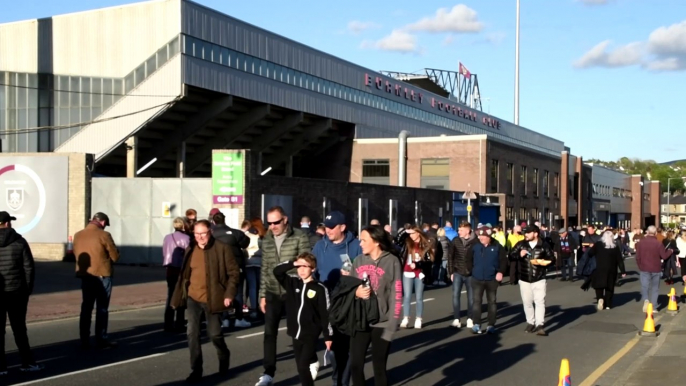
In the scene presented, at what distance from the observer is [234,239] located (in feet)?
42.3

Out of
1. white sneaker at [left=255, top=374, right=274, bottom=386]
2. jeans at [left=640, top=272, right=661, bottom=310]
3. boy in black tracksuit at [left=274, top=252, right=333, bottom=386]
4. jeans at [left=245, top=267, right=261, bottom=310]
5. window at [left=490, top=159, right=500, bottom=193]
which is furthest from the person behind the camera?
window at [left=490, top=159, right=500, bottom=193]

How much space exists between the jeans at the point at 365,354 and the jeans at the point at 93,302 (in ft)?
17.9

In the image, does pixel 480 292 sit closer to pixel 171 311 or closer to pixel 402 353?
pixel 402 353

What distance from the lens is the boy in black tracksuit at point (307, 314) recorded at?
27.0ft

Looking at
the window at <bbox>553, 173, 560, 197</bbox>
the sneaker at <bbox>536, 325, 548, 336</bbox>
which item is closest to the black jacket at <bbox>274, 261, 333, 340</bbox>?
the sneaker at <bbox>536, 325, 548, 336</bbox>

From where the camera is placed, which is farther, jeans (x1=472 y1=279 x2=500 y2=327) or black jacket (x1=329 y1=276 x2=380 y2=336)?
jeans (x1=472 y1=279 x2=500 y2=327)

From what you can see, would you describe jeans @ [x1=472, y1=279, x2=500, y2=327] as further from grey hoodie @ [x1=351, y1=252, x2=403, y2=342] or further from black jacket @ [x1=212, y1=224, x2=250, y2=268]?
grey hoodie @ [x1=351, y1=252, x2=403, y2=342]

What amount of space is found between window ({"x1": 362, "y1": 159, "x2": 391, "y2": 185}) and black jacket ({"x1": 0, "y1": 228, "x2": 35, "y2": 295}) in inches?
1834

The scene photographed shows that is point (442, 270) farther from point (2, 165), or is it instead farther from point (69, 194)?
point (2, 165)

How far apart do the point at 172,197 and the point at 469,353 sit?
1778cm

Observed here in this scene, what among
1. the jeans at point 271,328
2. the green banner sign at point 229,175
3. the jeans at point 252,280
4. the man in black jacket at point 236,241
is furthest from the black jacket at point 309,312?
the green banner sign at point 229,175

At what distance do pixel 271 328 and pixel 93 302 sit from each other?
12.2 ft

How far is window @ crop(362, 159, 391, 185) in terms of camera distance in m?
56.3

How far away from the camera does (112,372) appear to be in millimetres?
10188
